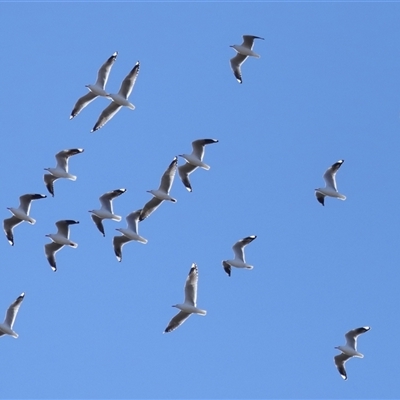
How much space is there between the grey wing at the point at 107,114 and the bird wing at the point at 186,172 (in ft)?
7.03

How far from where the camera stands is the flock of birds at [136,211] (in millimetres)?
29734

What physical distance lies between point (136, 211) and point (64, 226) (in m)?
1.80

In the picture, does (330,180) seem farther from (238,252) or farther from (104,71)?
(104,71)

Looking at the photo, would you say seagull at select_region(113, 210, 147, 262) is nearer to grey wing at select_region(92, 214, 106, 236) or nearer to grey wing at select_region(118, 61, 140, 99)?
grey wing at select_region(92, 214, 106, 236)

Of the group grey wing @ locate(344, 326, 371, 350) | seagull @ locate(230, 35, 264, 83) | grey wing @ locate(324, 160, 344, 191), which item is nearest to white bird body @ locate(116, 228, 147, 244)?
seagull @ locate(230, 35, 264, 83)

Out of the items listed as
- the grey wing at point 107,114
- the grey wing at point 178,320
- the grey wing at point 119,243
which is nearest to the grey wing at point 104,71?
the grey wing at point 107,114

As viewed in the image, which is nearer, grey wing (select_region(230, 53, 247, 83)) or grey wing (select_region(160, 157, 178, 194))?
grey wing (select_region(160, 157, 178, 194))

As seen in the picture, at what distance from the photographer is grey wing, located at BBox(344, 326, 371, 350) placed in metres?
29.8

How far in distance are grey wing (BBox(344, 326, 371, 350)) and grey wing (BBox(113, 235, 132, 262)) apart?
5943 mm

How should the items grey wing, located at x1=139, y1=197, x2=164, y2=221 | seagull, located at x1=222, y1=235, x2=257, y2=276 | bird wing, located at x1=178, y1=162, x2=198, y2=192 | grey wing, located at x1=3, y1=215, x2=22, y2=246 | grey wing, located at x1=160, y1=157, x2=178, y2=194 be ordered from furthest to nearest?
1. grey wing, located at x1=3, y1=215, x2=22, y2=246
2. seagull, located at x1=222, y1=235, x2=257, y2=276
3. grey wing, located at x1=139, y1=197, x2=164, y2=221
4. bird wing, located at x1=178, y1=162, x2=198, y2=192
5. grey wing, located at x1=160, y1=157, x2=178, y2=194

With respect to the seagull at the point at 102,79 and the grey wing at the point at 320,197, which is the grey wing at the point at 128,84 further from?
the grey wing at the point at 320,197

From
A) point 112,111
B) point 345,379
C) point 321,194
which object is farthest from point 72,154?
point 345,379

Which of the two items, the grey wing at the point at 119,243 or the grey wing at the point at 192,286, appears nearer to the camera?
the grey wing at the point at 192,286

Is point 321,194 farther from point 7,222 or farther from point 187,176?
point 7,222
